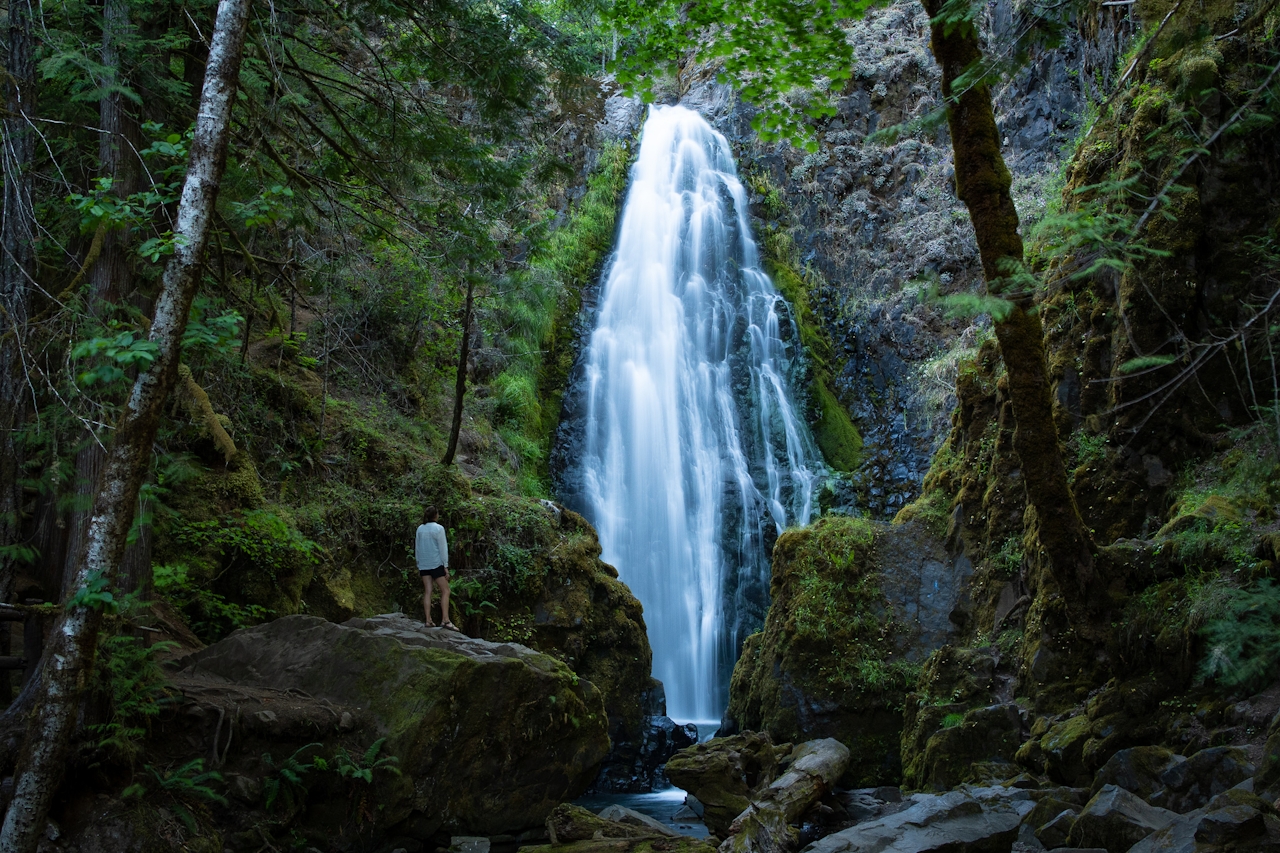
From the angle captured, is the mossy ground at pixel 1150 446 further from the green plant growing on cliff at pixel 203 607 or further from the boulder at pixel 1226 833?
the green plant growing on cliff at pixel 203 607

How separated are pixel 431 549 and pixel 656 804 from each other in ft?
14.6

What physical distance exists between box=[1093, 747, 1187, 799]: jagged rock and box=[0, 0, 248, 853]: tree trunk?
21.1 feet

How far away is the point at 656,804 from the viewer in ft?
34.7

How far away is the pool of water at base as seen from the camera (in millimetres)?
9258

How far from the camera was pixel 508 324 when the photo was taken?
16.8m

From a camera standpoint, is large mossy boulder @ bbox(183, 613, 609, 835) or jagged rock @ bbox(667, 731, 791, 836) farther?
jagged rock @ bbox(667, 731, 791, 836)

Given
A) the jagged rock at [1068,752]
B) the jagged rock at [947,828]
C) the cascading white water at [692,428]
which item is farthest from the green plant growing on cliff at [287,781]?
the cascading white water at [692,428]

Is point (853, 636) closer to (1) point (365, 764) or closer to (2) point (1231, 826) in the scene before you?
(1) point (365, 764)

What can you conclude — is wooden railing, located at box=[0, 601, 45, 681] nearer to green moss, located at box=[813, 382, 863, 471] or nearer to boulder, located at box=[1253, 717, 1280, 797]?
boulder, located at box=[1253, 717, 1280, 797]

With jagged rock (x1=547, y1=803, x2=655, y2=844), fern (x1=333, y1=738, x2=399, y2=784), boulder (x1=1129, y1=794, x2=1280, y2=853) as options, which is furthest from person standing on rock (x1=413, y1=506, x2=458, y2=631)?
boulder (x1=1129, y1=794, x2=1280, y2=853)

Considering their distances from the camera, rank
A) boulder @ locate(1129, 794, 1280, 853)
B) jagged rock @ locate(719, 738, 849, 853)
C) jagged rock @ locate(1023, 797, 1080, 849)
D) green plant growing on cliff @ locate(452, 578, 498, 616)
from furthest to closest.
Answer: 1. green plant growing on cliff @ locate(452, 578, 498, 616)
2. jagged rock @ locate(719, 738, 849, 853)
3. jagged rock @ locate(1023, 797, 1080, 849)
4. boulder @ locate(1129, 794, 1280, 853)

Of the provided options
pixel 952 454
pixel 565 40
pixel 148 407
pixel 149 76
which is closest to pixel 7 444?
pixel 148 407

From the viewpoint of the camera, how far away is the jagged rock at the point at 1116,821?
15.6 feet

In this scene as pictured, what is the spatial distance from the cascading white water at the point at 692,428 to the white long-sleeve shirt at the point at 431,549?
756cm
